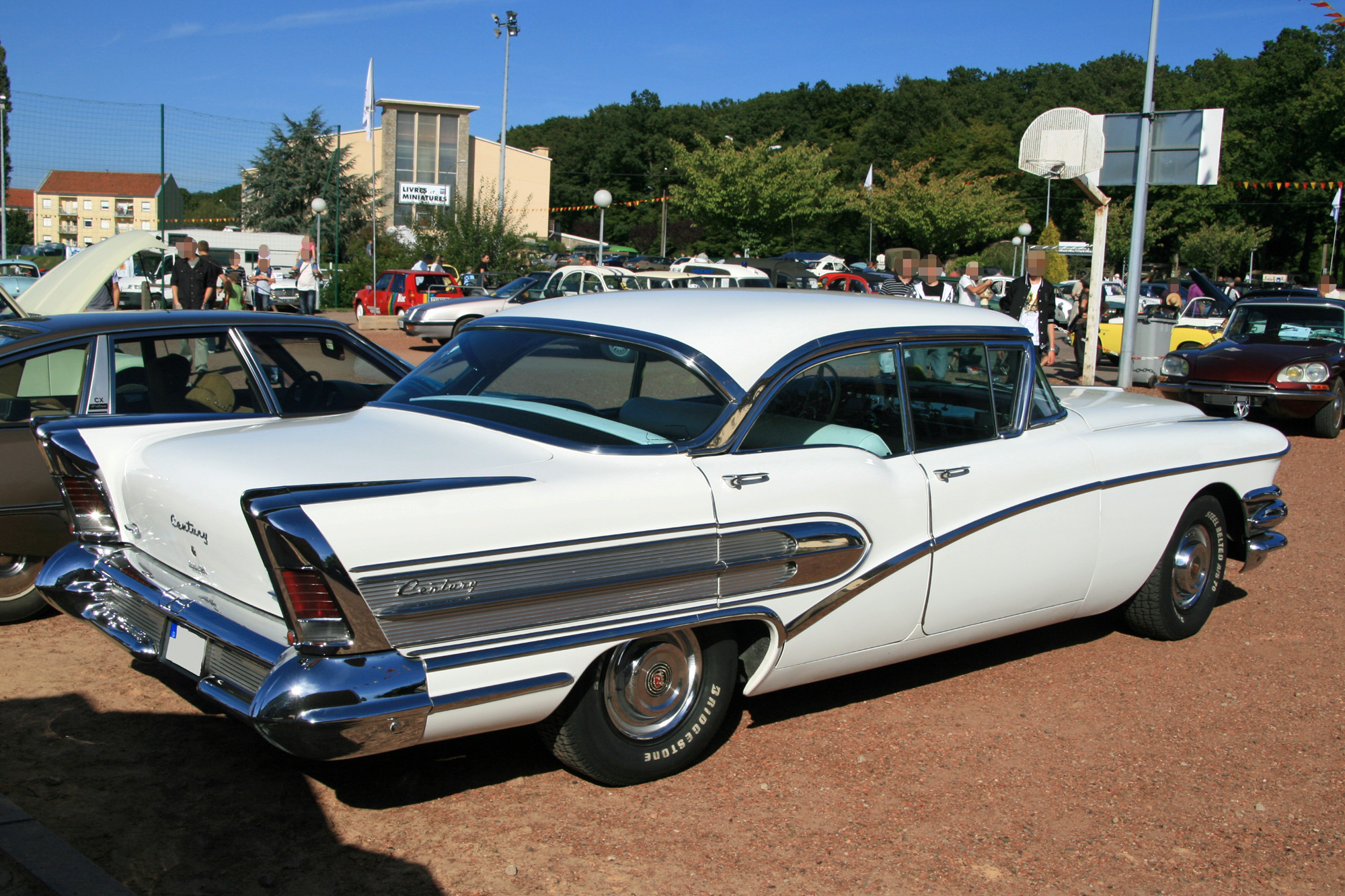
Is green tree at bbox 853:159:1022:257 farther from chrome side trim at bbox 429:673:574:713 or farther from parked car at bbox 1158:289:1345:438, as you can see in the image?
chrome side trim at bbox 429:673:574:713

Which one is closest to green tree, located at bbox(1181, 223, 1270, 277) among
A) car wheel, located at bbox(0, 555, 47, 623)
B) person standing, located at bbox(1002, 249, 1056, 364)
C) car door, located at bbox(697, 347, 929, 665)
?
person standing, located at bbox(1002, 249, 1056, 364)

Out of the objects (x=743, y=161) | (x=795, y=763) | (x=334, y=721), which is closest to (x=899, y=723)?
(x=795, y=763)

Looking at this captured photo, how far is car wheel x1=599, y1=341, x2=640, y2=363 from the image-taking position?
3.67m

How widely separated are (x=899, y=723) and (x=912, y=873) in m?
1.08

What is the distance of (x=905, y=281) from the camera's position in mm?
12531

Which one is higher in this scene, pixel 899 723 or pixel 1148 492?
pixel 1148 492

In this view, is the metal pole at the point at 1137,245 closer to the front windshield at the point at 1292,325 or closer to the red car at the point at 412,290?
the front windshield at the point at 1292,325

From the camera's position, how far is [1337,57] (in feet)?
196

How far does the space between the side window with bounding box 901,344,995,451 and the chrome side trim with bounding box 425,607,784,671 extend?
101cm

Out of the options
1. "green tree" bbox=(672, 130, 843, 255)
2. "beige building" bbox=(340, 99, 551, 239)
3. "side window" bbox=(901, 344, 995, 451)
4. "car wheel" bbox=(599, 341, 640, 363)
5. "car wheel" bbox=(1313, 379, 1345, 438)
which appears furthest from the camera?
"beige building" bbox=(340, 99, 551, 239)

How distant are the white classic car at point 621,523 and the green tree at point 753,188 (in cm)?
4067

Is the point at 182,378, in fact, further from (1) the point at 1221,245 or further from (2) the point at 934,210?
(1) the point at 1221,245

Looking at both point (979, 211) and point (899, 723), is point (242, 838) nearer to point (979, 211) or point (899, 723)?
point (899, 723)

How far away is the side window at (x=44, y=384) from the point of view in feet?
14.9
